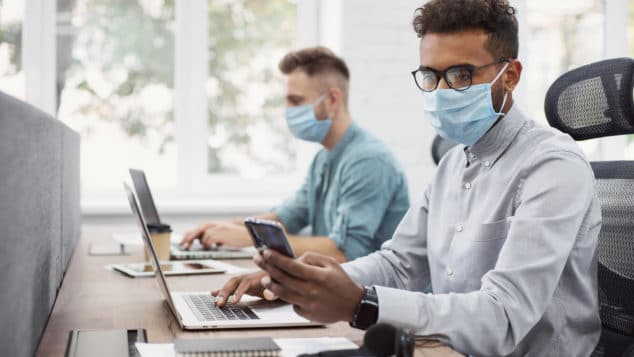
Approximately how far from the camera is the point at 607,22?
12.7 feet

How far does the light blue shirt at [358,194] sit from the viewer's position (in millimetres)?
2209

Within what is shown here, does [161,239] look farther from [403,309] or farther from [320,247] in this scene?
[403,309]

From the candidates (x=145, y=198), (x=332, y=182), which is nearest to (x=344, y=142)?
(x=332, y=182)

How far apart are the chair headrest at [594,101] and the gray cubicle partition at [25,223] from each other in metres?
0.95

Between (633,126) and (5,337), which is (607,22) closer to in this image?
(633,126)

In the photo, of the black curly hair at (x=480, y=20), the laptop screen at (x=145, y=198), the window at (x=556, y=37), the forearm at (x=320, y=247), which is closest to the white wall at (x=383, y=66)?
the window at (x=556, y=37)

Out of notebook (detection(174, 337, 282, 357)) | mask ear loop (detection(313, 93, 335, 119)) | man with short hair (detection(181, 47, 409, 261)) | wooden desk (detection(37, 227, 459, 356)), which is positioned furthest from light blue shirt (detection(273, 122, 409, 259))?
notebook (detection(174, 337, 282, 357))

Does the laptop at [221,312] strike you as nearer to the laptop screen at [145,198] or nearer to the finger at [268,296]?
the finger at [268,296]

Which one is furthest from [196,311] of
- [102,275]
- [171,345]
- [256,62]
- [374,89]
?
[256,62]

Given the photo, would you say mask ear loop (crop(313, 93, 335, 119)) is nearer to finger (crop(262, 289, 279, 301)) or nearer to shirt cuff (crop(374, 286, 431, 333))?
finger (crop(262, 289, 279, 301))

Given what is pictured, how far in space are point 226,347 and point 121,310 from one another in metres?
0.54

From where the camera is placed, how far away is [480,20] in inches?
51.7

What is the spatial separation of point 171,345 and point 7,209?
34cm

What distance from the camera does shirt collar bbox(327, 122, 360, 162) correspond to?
99.0 inches
